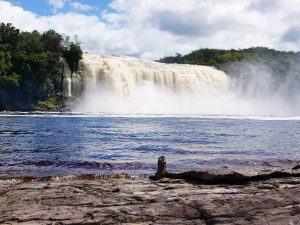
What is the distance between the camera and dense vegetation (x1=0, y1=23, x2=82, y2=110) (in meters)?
72.4

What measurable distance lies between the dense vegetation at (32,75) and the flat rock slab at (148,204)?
66.1 metres

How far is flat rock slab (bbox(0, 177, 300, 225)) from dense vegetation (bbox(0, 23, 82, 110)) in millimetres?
66084

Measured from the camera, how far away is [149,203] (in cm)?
750

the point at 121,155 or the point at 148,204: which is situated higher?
the point at 148,204

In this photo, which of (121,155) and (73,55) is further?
(73,55)

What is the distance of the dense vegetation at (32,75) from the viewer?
72375 millimetres

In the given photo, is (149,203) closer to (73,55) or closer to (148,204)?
(148,204)

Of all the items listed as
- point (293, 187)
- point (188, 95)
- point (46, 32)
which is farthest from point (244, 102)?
point (293, 187)

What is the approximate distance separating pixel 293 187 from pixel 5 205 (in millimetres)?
5243

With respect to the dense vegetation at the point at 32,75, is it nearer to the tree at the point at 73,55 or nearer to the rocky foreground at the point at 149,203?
the tree at the point at 73,55

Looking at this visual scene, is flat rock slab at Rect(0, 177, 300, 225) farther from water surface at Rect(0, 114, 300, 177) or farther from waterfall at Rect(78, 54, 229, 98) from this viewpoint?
waterfall at Rect(78, 54, 229, 98)

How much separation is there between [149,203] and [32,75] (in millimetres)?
71664

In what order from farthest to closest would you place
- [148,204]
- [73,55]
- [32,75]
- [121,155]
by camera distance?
[73,55], [32,75], [121,155], [148,204]

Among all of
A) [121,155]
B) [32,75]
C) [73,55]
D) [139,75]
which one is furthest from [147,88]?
[121,155]
